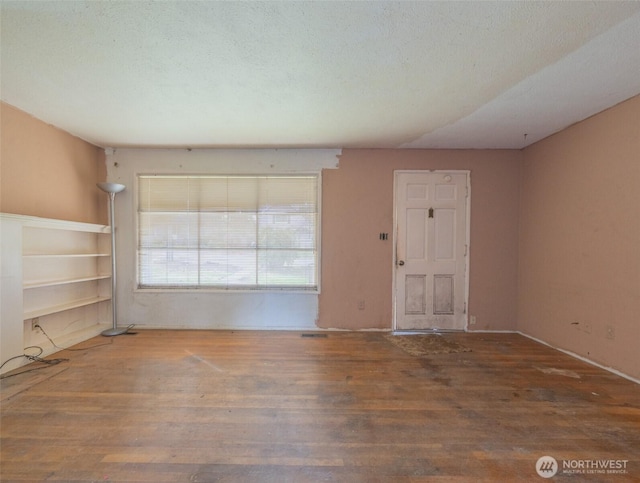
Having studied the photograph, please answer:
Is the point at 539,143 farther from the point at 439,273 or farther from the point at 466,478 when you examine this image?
the point at 466,478

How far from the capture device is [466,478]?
1422mm

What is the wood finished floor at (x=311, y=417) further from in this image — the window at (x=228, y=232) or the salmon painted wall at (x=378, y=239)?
the window at (x=228, y=232)

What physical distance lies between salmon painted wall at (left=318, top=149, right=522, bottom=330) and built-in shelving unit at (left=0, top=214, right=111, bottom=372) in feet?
9.94

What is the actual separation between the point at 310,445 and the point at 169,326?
300cm

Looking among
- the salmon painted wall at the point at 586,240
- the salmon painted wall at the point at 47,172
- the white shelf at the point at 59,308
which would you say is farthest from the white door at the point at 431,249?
the salmon painted wall at the point at 47,172

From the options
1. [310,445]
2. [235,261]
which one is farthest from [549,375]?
[235,261]

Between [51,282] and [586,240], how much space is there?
5.64 m

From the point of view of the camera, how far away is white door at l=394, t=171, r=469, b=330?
12.5 ft

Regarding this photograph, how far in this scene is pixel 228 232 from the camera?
387 cm

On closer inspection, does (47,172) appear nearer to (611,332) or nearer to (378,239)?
(378,239)

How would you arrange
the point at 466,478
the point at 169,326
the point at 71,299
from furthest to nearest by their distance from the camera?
the point at 169,326 → the point at 71,299 → the point at 466,478

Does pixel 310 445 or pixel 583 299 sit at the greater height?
pixel 583 299


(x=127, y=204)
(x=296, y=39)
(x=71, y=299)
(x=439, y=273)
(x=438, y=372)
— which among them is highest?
(x=296, y=39)

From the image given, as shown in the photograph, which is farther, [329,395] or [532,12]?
[329,395]
